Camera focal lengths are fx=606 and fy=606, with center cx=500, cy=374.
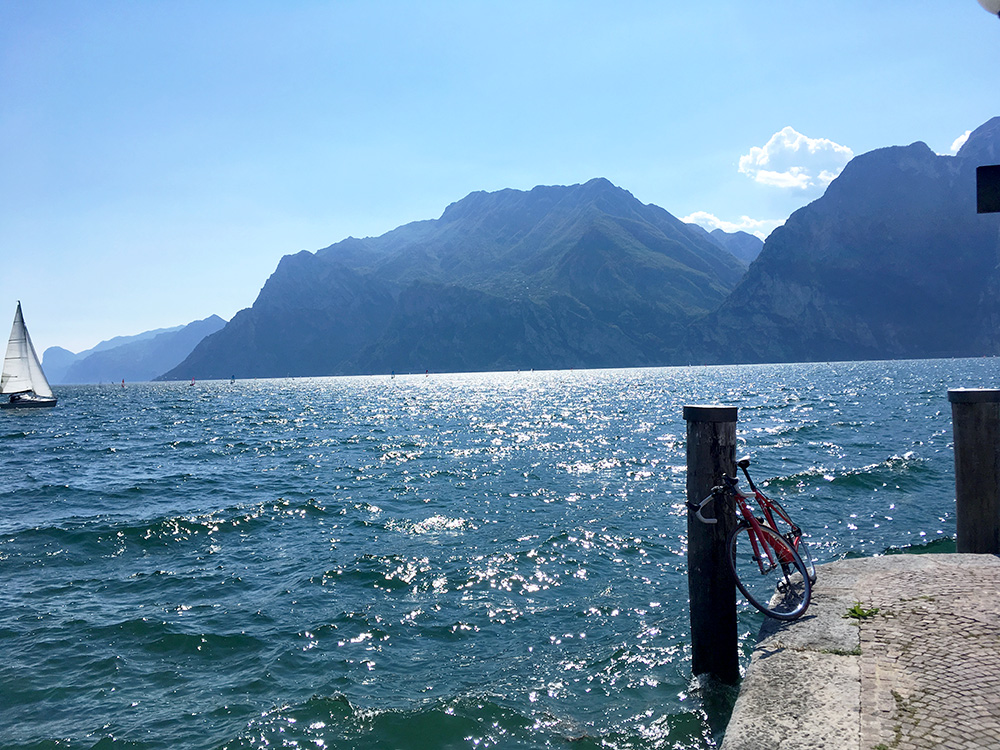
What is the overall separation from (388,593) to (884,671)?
9.06 meters

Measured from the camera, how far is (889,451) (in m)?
26.5

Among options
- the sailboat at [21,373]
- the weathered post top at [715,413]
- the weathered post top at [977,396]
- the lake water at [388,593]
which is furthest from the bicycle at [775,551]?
the sailboat at [21,373]

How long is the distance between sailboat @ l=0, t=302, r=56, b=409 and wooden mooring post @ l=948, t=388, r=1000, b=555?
10113cm

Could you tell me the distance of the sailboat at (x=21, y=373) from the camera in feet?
275

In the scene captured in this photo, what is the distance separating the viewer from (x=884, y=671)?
5324mm

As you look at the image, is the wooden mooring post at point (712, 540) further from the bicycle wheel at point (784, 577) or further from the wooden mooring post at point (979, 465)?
the wooden mooring post at point (979, 465)

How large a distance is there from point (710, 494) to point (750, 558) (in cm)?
702

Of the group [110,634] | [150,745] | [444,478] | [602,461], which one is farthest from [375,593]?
[602,461]

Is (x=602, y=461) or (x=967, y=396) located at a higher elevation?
(x=967, y=396)

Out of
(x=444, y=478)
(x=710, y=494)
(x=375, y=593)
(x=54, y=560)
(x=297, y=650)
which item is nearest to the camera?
(x=710, y=494)

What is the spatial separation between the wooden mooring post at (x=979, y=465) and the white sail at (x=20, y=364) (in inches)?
3982

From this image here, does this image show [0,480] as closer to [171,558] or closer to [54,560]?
[54,560]

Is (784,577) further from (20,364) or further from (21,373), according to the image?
(21,373)

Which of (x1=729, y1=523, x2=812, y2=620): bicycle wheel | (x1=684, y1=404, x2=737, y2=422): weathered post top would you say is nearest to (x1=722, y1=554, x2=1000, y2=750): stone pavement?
(x1=729, y1=523, x2=812, y2=620): bicycle wheel
